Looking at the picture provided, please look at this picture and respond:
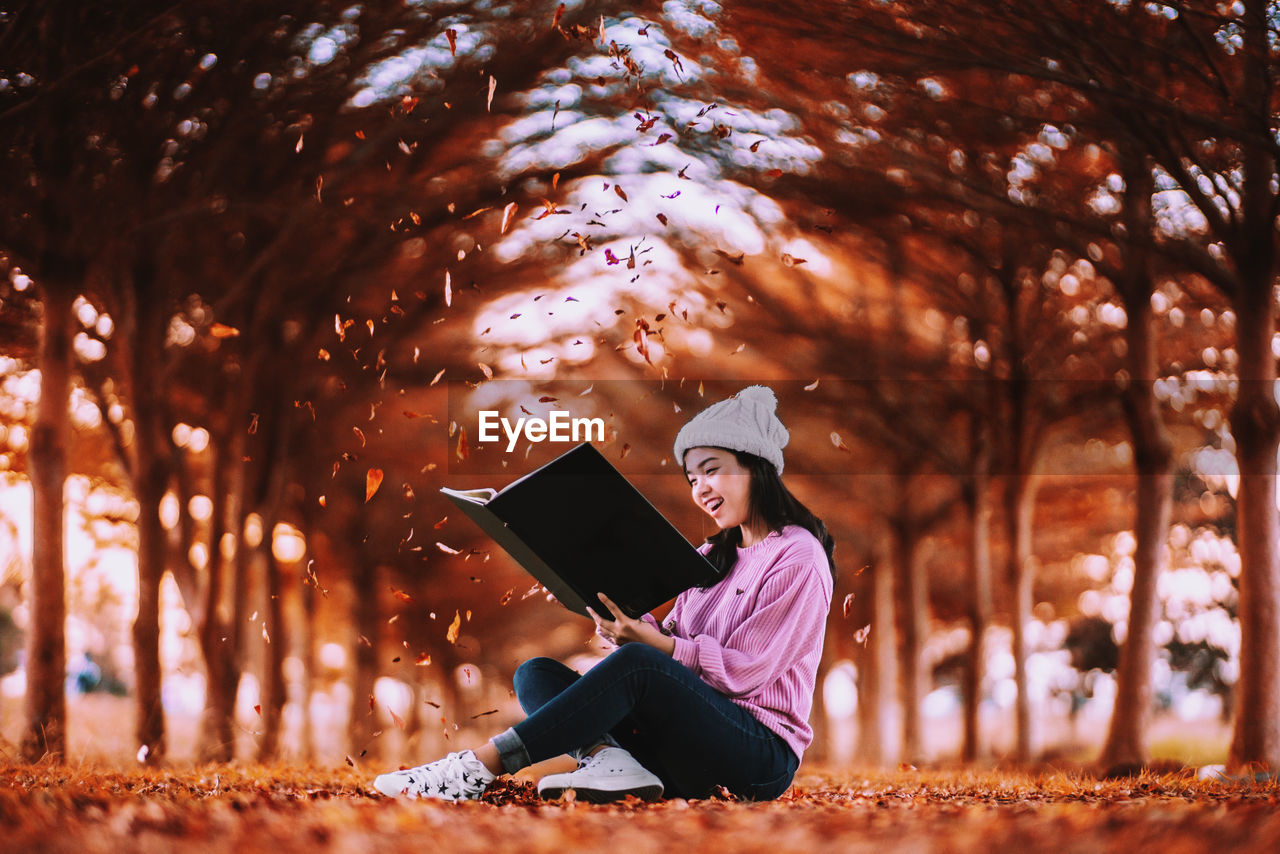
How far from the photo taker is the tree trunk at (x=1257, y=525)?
24.1ft

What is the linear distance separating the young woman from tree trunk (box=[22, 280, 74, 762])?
5179 mm

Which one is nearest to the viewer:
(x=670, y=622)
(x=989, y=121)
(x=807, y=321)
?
(x=670, y=622)

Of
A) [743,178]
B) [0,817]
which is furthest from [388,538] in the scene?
[0,817]

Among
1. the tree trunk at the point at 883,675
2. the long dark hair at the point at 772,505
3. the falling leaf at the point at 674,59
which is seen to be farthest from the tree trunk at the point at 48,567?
the tree trunk at the point at 883,675

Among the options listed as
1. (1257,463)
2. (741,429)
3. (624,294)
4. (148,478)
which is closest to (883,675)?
(624,294)

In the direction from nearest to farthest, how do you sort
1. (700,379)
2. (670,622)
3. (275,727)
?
(670,622) < (275,727) < (700,379)

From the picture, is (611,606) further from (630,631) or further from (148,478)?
(148,478)

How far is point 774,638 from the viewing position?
3990mm

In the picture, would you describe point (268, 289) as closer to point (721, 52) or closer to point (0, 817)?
point (721, 52)

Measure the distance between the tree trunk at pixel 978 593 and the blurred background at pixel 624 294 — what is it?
0.05m

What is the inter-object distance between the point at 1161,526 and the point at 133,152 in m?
8.66

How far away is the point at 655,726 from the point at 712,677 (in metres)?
0.28

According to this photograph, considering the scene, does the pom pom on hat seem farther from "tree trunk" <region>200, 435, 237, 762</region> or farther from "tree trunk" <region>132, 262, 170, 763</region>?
"tree trunk" <region>132, 262, 170, 763</region>

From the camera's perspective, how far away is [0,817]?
3.39 metres
